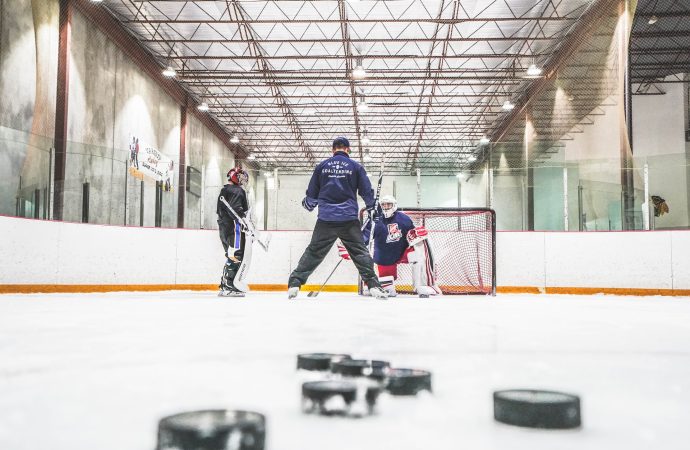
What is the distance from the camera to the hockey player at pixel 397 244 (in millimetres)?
7594

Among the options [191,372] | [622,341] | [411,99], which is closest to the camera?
[191,372]

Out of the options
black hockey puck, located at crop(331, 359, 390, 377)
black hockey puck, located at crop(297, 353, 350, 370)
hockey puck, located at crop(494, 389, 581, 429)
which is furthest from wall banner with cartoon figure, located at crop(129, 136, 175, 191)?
hockey puck, located at crop(494, 389, 581, 429)

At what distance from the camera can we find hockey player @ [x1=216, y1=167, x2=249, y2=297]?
22.1ft

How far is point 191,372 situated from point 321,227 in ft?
13.3

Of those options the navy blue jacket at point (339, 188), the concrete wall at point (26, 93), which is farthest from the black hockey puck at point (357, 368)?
the concrete wall at point (26, 93)

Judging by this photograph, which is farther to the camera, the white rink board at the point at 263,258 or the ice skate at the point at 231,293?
the white rink board at the point at 263,258

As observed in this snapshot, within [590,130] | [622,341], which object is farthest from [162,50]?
[622,341]

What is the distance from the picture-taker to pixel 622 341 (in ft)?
9.16

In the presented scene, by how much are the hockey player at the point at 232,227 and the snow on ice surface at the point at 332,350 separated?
309cm

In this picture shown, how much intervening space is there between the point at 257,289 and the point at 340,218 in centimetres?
410

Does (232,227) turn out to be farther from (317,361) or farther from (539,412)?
(539,412)

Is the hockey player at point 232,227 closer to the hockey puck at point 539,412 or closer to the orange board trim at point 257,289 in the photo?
the orange board trim at point 257,289

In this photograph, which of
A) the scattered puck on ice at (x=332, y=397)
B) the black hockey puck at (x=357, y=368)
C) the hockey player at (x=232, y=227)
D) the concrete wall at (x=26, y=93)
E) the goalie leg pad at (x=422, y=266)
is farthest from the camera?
the goalie leg pad at (x=422, y=266)

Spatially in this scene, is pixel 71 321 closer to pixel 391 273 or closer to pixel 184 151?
pixel 391 273
